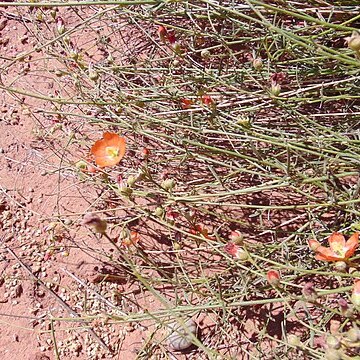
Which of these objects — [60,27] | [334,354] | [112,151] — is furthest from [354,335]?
[60,27]

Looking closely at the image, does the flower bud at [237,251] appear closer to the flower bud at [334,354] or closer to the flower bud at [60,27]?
the flower bud at [334,354]

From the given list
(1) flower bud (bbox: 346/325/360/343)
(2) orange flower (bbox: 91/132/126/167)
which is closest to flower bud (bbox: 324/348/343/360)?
(1) flower bud (bbox: 346/325/360/343)

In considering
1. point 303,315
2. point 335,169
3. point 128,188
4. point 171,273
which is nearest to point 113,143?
point 128,188

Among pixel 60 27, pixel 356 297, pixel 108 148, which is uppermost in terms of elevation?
pixel 60 27

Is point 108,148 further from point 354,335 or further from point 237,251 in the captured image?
point 354,335

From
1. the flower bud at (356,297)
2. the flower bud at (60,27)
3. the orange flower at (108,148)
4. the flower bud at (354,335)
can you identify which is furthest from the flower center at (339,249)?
the flower bud at (60,27)
